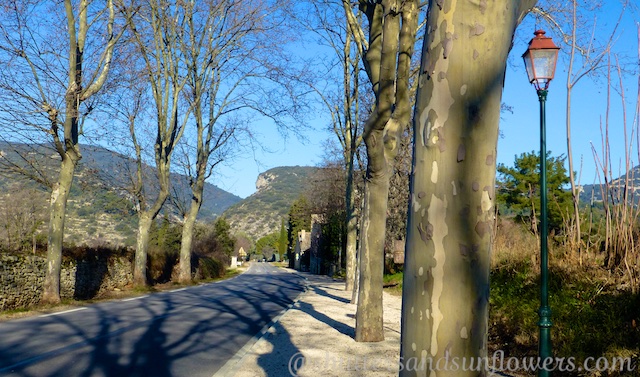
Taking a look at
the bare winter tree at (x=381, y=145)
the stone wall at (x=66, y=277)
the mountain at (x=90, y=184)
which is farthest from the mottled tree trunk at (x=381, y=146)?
the mountain at (x=90, y=184)

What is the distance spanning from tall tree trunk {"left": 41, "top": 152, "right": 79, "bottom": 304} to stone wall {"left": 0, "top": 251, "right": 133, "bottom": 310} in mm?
651

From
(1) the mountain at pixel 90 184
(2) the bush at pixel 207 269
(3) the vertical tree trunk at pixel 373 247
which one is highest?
(1) the mountain at pixel 90 184

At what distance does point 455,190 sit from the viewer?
257 cm

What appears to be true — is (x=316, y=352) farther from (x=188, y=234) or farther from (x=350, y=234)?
(x=188, y=234)

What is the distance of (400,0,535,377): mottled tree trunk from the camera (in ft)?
8.29

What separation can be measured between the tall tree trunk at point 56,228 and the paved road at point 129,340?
1.78m

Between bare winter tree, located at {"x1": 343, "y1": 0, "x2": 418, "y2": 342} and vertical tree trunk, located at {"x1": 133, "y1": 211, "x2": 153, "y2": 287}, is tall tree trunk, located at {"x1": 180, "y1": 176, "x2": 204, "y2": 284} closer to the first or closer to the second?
vertical tree trunk, located at {"x1": 133, "y1": 211, "x2": 153, "y2": 287}

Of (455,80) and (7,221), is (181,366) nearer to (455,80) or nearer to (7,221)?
(455,80)

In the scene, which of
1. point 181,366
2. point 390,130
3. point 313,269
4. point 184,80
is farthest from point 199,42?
point 313,269

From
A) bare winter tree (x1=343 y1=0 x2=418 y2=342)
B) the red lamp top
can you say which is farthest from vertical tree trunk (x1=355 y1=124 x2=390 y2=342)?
the red lamp top

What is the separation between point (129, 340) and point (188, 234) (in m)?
21.0

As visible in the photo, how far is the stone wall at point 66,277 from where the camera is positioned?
1452 centimetres

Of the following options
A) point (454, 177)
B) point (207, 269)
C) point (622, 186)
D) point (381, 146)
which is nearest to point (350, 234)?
point (381, 146)

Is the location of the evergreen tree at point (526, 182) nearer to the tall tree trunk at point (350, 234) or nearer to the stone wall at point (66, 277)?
the tall tree trunk at point (350, 234)
